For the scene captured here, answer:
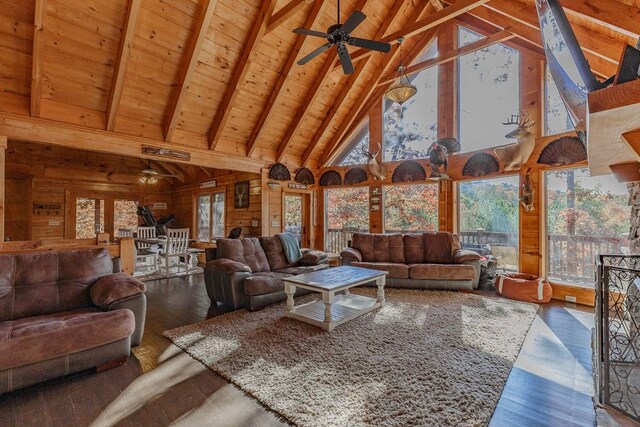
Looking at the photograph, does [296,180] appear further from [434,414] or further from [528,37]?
[434,414]

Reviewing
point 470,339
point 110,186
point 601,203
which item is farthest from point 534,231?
point 110,186

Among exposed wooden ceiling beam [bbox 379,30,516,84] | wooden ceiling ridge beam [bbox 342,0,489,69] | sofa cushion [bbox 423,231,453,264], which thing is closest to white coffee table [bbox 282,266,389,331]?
sofa cushion [bbox 423,231,453,264]

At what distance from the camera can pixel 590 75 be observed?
3.24ft

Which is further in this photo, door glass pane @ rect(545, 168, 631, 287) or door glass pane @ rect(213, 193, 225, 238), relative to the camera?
door glass pane @ rect(213, 193, 225, 238)

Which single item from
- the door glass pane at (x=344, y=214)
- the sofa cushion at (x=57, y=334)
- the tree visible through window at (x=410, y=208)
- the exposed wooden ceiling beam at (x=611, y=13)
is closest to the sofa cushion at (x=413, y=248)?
the tree visible through window at (x=410, y=208)

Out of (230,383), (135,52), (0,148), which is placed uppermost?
(135,52)

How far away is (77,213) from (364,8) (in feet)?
29.8

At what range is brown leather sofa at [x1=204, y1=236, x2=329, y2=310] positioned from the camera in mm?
3893

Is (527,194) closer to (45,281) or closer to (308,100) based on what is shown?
(308,100)

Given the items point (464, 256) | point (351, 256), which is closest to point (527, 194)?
point (464, 256)

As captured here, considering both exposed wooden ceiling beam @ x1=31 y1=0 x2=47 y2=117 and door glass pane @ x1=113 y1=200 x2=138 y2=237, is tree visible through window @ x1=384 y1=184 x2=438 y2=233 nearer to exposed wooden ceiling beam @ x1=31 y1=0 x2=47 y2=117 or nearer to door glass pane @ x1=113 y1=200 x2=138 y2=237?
exposed wooden ceiling beam @ x1=31 y1=0 x2=47 y2=117

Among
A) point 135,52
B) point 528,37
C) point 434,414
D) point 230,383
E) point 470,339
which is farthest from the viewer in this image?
point 528,37

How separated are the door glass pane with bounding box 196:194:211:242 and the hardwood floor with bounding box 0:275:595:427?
6.16 meters

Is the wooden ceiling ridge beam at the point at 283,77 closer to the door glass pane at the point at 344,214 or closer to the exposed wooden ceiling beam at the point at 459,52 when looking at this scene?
the exposed wooden ceiling beam at the point at 459,52
